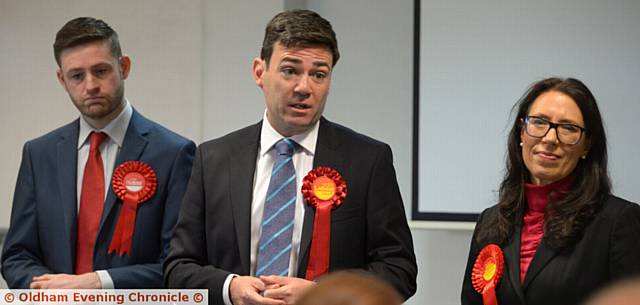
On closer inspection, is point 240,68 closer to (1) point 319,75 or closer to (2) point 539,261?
(1) point 319,75

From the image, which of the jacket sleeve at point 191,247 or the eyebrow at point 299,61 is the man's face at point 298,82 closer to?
the eyebrow at point 299,61

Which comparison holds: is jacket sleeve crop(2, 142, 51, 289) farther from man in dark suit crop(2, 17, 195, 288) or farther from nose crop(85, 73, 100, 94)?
nose crop(85, 73, 100, 94)

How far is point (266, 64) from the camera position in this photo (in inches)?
108

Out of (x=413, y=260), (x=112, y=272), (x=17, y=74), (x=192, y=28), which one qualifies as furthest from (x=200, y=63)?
(x=413, y=260)

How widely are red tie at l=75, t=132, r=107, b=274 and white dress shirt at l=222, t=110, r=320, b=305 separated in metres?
0.61

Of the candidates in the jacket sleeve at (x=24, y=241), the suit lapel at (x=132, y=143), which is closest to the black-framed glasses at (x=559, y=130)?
the suit lapel at (x=132, y=143)

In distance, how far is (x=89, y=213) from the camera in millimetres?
2990

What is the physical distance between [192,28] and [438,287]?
1.92 m

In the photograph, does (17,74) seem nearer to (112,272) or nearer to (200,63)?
(200,63)

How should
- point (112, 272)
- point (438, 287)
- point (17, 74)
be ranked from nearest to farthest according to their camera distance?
point (112, 272), point (438, 287), point (17, 74)

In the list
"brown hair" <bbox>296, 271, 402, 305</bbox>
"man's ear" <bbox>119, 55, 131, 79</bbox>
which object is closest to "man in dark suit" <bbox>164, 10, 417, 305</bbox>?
"man's ear" <bbox>119, 55, 131, 79</bbox>

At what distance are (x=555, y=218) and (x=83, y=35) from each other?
1.65 m

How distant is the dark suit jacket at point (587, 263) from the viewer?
250cm
